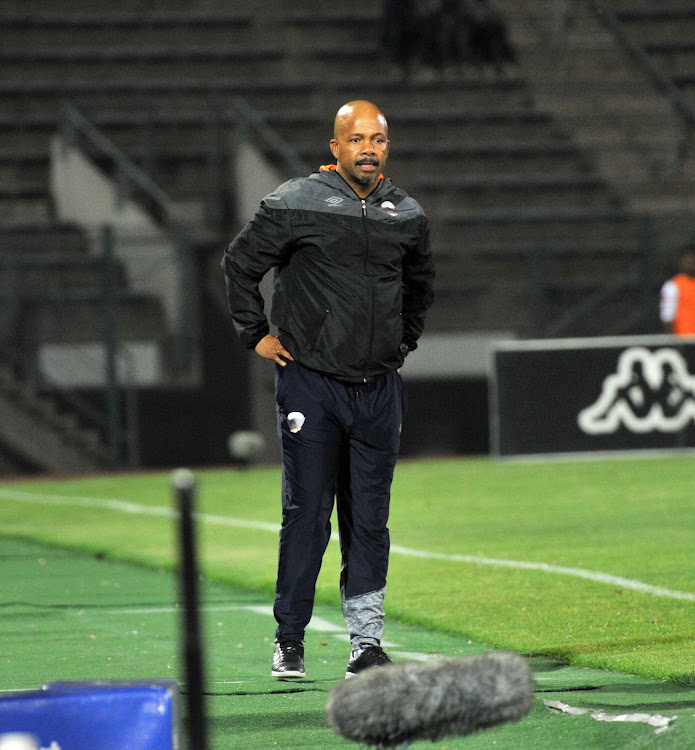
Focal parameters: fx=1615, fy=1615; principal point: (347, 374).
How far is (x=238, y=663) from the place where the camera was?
608cm

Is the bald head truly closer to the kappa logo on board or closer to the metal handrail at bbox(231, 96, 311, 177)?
the kappa logo on board

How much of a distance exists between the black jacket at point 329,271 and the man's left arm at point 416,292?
10 cm

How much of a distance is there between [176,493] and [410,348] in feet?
10.5

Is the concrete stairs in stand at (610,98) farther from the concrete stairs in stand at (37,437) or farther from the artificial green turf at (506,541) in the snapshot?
the concrete stairs in stand at (37,437)

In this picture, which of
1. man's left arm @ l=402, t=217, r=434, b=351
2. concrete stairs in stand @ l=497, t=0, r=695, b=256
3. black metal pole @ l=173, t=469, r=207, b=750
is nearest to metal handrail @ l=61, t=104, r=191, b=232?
concrete stairs in stand @ l=497, t=0, r=695, b=256

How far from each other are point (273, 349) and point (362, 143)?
30.5 inches

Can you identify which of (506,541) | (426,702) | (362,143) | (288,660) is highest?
(362,143)

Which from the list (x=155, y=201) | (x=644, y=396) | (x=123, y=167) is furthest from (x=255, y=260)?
(x=155, y=201)

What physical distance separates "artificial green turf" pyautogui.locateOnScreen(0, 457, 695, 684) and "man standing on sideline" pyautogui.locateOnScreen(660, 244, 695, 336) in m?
1.75

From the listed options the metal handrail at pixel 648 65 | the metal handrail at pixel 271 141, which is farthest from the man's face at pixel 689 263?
the metal handrail at pixel 648 65

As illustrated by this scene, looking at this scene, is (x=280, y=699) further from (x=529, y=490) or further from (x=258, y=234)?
(x=529, y=490)

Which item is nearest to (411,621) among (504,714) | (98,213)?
(504,714)

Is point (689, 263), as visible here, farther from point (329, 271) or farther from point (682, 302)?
point (329, 271)

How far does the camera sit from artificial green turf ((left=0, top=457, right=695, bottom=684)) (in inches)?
261
